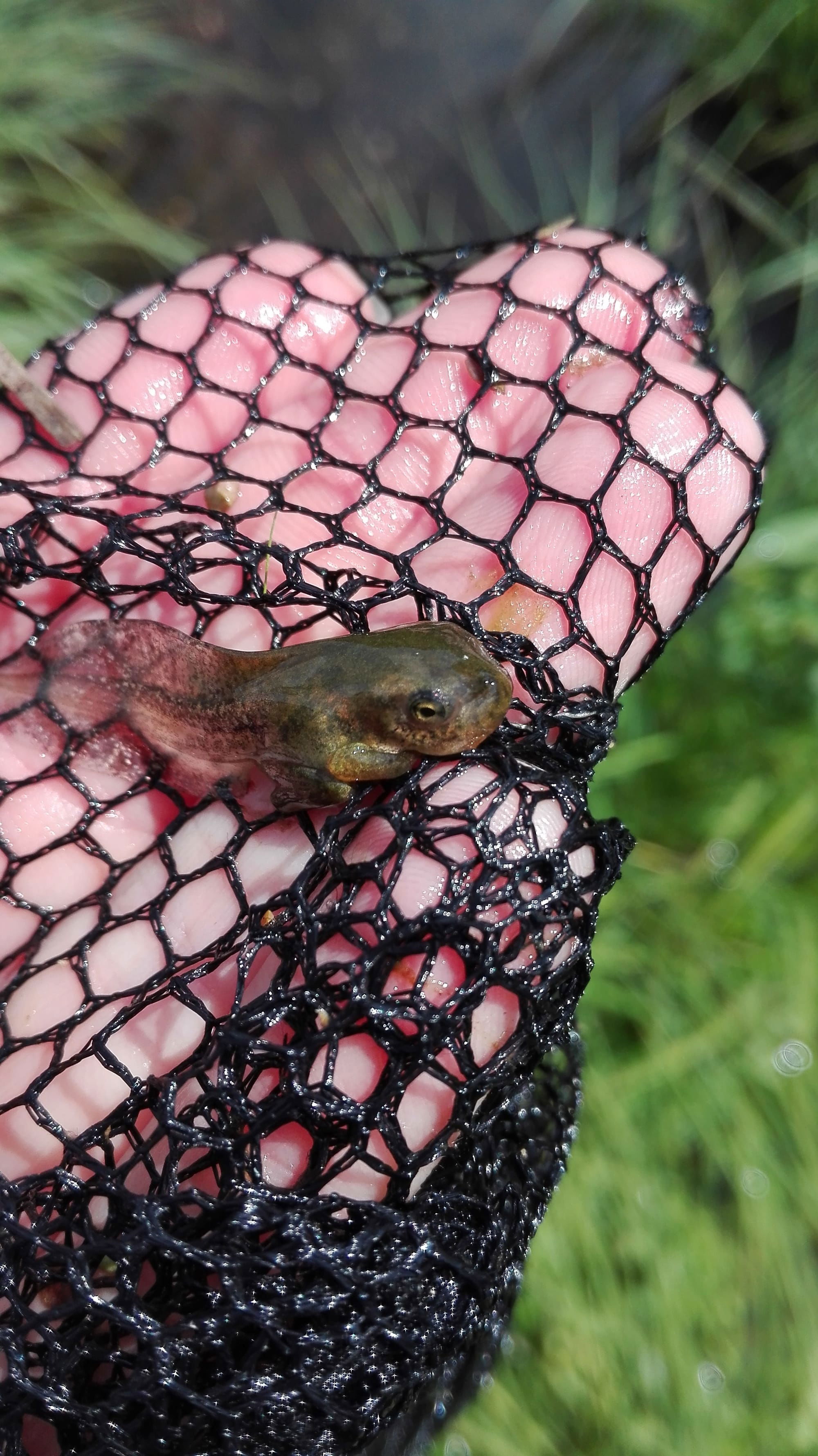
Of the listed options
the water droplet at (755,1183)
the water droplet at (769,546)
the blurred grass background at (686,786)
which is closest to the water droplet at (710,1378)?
the blurred grass background at (686,786)

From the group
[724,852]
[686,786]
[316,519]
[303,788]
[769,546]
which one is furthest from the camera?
[686,786]

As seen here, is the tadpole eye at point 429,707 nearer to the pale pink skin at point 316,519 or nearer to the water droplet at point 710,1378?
the pale pink skin at point 316,519

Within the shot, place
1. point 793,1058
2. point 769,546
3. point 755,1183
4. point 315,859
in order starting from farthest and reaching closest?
point 769,546
point 793,1058
point 755,1183
point 315,859

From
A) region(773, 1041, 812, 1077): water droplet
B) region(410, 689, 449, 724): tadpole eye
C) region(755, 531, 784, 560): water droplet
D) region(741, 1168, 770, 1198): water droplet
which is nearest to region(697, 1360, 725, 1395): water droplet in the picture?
region(741, 1168, 770, 1198): water droplet

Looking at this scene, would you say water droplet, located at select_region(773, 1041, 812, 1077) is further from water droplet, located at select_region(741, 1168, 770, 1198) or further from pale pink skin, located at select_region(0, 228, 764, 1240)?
pale pink skin, located at select_region(0, 228, 764, 1240)

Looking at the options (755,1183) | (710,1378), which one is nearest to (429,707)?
(755,1183)

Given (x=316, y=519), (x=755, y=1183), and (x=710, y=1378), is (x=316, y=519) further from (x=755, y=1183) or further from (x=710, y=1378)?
(x=710, y=1378)

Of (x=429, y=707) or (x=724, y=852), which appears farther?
(x=724, y=852)
